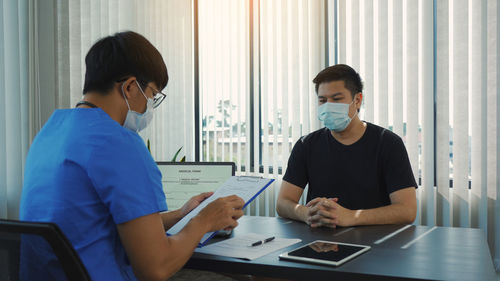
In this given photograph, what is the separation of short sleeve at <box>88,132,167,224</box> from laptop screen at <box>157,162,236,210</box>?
1218mm

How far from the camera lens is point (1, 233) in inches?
27.7

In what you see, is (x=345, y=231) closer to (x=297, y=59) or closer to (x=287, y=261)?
(x=287, y=261)

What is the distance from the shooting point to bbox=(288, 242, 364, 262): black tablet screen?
1.17 m

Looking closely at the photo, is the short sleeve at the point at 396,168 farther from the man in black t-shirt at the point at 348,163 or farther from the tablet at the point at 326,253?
the tablet at the point at 326,253

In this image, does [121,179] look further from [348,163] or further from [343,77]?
[343,77]

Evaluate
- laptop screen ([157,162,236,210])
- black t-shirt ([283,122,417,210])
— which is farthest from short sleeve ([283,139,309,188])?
laptop screen ([157,162,236,210])

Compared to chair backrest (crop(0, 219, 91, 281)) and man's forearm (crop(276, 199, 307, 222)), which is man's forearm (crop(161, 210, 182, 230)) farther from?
chair backrest (crop(0, 219, 91, 281))

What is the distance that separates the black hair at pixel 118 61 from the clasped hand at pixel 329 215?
0.88m

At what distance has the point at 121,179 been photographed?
37.6 inches

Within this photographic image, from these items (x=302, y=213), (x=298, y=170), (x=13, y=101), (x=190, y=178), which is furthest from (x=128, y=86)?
(x=13, y=101)

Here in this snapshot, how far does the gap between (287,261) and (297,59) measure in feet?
8.96

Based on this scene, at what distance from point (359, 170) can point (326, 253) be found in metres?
0.96

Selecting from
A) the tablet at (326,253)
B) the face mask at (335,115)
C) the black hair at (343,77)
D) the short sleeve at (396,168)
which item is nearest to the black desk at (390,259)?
the tablet at (326,253)

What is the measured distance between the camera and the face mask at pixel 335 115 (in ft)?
7.13
